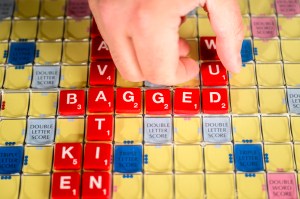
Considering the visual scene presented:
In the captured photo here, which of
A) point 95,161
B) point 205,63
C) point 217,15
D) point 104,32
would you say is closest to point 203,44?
point 205,63

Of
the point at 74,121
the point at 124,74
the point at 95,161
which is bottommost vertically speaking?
the point at 95,161

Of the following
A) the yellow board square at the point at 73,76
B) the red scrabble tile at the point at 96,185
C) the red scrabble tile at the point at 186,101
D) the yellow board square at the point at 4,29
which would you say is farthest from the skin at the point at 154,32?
the yellow board square at the point at 4,29

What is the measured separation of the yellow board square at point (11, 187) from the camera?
1.00 metres

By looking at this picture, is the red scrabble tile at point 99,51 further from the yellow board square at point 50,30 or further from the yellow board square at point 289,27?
the yellow board square at point 289,27

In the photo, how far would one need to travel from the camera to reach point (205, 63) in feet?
3.66

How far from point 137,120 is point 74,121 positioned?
0.54 feet

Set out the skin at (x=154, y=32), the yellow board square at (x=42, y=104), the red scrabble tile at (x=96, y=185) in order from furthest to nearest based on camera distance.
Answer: the yellow board square at (x=42, y=104)
the red scrabble tile at (x=96, y=185)
the skin at (x=154, y=32)

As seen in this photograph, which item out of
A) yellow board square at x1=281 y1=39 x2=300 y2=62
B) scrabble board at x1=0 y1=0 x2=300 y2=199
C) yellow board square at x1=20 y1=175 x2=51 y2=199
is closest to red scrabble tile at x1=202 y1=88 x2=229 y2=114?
scrabble board at x1=0 y1=0 x2=300 y2=199

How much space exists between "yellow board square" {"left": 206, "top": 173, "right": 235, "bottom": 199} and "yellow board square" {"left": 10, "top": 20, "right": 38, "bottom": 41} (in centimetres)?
64

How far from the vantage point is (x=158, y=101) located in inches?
41.8

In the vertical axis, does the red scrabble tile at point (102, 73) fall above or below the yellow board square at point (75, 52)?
below

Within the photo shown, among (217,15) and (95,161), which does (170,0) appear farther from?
(95,161)

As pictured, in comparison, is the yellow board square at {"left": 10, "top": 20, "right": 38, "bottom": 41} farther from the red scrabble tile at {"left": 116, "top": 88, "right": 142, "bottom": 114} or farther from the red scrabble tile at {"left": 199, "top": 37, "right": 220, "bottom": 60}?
the red scrabble tile at {"left": 199, "top": 37, "right": 220, "bottom": 60}

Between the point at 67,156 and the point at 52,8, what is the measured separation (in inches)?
18.6
